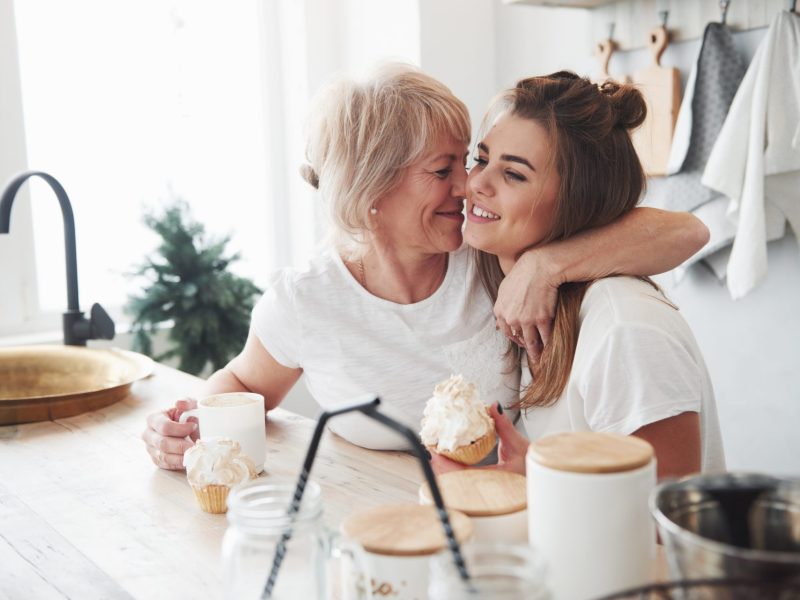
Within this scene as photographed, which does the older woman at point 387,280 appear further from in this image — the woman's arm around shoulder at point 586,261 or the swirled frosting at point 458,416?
the swirled frosting at point 458,416

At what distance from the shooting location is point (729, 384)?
2467 millimetres

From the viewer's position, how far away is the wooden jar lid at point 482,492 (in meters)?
0.80

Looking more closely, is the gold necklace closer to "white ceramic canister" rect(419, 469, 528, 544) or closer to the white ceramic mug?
the white ceramic mug

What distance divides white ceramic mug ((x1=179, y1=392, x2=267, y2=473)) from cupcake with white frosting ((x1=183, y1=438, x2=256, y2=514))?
10cm

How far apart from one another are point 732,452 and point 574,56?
1352 millimetres

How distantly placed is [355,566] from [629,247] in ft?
2.86

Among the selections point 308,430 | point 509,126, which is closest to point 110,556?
point 308,430

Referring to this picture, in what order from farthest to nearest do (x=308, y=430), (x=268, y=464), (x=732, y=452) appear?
(x=732, y=452) → (x=308, y=430) → (x=268, y=464)

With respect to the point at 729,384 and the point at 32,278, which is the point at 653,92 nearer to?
Answer: the point at 729,384

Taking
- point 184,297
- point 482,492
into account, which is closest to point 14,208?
point 184,297

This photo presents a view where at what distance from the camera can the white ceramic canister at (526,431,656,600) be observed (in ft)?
2.22

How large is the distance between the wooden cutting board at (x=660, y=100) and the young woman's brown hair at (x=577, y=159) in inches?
38.0

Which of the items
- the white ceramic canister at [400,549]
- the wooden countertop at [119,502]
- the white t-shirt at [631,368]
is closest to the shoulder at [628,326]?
the white t-shirt at [631,368]

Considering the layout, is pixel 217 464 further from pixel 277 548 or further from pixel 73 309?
pixel 73 309
